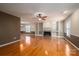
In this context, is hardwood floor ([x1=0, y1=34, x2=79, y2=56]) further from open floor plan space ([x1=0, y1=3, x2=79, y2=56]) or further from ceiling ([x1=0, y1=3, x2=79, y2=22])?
ceiling ([x1=0, y1=3, x2=79, y2=22])

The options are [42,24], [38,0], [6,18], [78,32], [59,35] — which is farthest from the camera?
[42,24]

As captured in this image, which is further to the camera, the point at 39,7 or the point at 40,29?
the point at 40,29

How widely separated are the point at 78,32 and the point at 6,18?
449 cm

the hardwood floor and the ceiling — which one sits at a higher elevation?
the ceiling

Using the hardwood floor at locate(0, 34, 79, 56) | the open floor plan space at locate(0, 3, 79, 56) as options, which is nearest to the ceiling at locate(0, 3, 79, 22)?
the open floor plan space at locate(0, 3, 79, 56)

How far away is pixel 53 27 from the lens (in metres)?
14.6

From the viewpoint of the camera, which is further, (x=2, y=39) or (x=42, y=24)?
(x=42, y=24)

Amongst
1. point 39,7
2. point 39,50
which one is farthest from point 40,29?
point 39,7

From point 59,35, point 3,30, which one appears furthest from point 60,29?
point 3,30

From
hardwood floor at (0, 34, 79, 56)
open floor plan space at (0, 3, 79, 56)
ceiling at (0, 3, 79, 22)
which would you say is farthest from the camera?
open floor plan space at (0, 3, 79, 56)

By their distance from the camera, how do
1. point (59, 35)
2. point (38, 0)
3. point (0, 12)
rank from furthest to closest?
point (59, 35) → point (0, 12) → point (38, 0)

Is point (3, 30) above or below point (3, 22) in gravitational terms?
below

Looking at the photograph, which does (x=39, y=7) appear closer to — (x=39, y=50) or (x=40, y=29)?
(x=39, y=50)

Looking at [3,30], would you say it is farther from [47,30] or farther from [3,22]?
[47,30]
